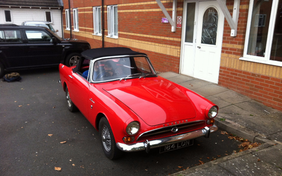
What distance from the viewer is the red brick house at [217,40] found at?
220 inches

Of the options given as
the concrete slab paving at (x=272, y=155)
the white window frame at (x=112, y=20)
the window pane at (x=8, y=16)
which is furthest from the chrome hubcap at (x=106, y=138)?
the window pane at (x=8, y=16)

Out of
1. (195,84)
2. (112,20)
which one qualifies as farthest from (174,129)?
(112,20)

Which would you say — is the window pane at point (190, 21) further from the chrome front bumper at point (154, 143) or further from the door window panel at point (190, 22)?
the chrome front bumper at point (154, 143)

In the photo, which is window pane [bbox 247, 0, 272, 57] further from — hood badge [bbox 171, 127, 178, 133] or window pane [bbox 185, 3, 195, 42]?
hood badge [bbox 171, 127, 178, 133]

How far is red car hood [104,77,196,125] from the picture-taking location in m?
3.37

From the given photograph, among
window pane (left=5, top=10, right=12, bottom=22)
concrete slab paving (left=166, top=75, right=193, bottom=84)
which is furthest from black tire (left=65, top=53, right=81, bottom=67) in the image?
window pane (left=5, top=10, right=12, bottom=22)

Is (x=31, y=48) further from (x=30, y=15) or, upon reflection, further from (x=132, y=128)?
(x=30, y=15)

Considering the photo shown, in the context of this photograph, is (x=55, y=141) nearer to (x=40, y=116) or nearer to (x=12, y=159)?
(x=12, y=159)

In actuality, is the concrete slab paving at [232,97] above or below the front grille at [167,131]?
below

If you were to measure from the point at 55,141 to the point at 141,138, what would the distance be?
2.00 meters

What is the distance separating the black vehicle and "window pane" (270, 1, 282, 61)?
25.4ft

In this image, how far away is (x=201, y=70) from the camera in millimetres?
7551

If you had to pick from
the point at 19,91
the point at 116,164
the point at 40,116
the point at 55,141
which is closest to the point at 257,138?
the point at 116,164

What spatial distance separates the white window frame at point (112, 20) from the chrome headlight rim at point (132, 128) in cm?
1047
